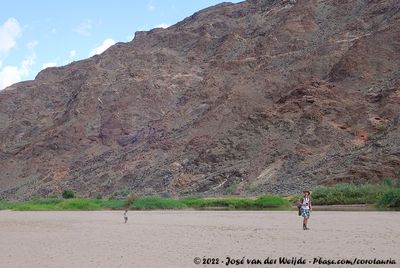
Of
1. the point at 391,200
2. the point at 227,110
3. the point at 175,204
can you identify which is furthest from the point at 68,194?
the point at 391,200

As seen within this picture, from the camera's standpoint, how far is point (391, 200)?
107 ft

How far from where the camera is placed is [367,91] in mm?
61219

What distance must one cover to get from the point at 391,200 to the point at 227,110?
123 feet

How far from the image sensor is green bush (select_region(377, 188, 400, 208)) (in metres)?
32.1

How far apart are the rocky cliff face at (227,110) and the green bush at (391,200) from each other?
11.4m

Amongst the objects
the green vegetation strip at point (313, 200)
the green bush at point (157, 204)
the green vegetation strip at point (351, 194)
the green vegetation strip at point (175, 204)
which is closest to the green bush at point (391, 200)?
the green vegetation strip at point (313, 200)

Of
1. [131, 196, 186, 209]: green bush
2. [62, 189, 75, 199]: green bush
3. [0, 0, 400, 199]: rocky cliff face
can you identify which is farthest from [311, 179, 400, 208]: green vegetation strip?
[62, 189, 75, 199]: green bush

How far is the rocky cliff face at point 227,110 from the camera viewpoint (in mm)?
54844
